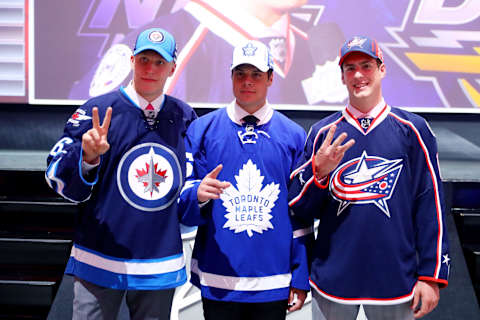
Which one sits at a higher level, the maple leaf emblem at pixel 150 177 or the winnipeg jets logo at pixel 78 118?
the winnipeg jets logo at pixel 78 118

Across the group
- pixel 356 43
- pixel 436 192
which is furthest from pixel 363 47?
pixel 436 192

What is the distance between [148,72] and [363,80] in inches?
29.8

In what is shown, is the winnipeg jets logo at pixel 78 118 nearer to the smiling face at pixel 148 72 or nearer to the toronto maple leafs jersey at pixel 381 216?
the smiling face at pixel 148 72

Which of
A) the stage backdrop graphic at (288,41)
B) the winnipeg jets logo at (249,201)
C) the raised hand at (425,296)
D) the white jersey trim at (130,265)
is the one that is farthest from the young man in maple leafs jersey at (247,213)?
the stage backdrop graphic at (288,41)

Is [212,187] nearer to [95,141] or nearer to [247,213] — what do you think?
[247,213]

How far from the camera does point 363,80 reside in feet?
4.92

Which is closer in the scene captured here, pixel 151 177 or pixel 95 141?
pixel 95 141

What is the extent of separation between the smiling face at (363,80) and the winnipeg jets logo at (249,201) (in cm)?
41

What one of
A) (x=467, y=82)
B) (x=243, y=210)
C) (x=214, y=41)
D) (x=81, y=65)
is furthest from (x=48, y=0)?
(x=467, y=82)

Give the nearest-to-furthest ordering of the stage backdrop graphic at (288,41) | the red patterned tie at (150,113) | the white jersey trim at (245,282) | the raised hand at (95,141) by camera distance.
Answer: the raised hand at (95,141) → the white jersey trim at (245,282) → the red patterned tie at (150,113) → the stage backdrop graphic at (288,41)

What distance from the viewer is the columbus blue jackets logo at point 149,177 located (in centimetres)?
151

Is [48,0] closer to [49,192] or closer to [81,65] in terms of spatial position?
[81,65]

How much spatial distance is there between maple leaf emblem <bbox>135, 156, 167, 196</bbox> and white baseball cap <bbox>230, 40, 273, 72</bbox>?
46 centimetres

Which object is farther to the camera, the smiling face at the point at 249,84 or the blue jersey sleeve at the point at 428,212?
the smiling face at the point at 249,84
